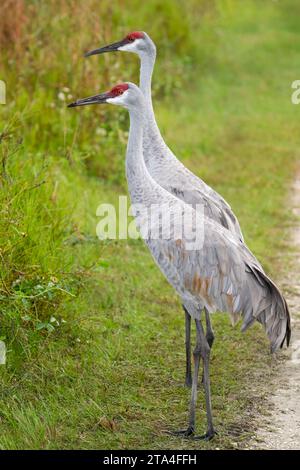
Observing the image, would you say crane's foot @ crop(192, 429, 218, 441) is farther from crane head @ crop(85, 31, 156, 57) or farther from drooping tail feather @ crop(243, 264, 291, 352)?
crane head @ crop(85, 31, 156, 57)

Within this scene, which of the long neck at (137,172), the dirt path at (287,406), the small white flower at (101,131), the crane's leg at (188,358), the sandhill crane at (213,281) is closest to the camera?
the dirt path at (287,406)

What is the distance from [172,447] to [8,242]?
139 cm

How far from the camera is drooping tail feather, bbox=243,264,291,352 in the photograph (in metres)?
4.36

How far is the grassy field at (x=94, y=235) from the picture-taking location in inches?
177

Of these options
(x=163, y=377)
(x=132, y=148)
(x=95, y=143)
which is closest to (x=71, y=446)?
(x=163, y=377)

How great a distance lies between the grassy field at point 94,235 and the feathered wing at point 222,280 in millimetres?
538

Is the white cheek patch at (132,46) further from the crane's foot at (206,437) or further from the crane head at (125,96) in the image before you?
the crane's foot at (206,437)

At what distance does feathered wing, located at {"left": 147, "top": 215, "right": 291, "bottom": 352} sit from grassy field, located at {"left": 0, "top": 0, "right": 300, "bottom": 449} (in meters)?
0.54

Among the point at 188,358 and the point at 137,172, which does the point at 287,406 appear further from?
the point at 137,172

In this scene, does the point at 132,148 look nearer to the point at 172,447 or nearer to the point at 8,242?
the point at 8,242

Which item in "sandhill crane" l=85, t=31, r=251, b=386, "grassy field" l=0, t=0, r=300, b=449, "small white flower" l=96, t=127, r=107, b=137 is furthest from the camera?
"small white flower" l=96, t=127, r=107, b=137

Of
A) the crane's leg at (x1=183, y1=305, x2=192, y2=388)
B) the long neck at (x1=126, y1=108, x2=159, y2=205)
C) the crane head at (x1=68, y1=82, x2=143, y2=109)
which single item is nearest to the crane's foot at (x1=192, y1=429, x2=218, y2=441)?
the crane's leg at (x1=183, y1=305, x2=192, y2=388)

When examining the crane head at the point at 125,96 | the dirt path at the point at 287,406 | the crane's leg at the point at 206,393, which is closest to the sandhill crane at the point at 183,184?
the crane's leg at the point at 206,393
